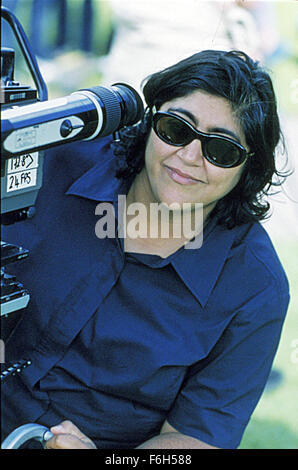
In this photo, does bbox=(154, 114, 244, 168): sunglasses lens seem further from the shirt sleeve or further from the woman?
the shirt sleeve

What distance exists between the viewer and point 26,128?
Answer: 2.54 ft

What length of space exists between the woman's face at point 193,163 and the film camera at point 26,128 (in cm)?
30

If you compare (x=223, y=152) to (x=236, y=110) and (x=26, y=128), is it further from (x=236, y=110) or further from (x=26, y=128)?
(x=26, y=128)

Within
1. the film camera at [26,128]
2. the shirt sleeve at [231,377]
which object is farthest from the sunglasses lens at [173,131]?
the shirt sleeve at [231,377]

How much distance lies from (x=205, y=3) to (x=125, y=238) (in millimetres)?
662

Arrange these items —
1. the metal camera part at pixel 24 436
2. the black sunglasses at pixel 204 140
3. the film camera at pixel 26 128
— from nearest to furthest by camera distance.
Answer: the film camera at pixel 26 128, the metal camera part at pixel 24 436, the black sunglasses at pixel 204 140

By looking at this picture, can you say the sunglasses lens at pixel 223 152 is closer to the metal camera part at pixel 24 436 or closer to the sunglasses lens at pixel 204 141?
the sunglasses lens at pixel 204 141

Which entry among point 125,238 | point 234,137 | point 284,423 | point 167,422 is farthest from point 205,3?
point 284,423

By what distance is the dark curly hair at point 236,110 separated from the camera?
1245 mm

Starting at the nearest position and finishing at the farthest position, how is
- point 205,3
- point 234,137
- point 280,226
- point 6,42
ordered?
point 6,42
point 234,137
point 205,3
point 280,226

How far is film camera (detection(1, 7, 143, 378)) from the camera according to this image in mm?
777

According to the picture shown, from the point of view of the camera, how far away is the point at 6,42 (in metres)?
0.92

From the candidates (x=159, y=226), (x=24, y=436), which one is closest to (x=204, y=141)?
(x=159, y=226)
